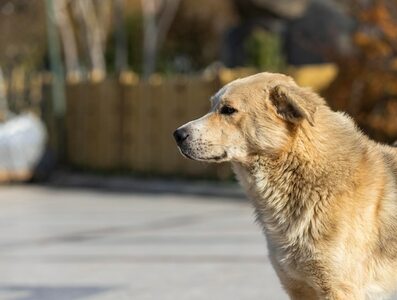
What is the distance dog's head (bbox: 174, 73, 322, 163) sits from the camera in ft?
20.2

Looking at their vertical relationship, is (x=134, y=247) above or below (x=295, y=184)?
below

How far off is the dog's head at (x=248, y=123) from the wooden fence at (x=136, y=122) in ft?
46.7

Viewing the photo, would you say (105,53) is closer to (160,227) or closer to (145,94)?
(145,94)

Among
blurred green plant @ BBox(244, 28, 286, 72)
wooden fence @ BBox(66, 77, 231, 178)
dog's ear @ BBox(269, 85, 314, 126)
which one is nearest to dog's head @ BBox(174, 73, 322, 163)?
dog's ear @ BBox(269, 85, 314, 126)

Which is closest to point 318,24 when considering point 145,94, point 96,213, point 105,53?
point 145,94

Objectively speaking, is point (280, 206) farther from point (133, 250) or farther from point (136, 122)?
point (136, 122)

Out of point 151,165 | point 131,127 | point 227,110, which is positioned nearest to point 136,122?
point 131,127

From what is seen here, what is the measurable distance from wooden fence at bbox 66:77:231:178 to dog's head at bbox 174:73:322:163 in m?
14.2

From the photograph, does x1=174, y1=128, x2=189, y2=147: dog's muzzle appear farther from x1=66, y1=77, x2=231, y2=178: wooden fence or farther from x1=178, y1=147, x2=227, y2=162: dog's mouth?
x1=66, y1=77, x2=231, y2=178: wooden fence

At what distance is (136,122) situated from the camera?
75.7 ft

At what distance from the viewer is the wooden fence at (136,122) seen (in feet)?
70.7

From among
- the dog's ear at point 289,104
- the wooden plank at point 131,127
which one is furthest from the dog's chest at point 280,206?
the wooden plank at point 131,127

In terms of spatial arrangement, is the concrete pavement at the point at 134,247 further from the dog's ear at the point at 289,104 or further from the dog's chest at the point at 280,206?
the dog's ear at the point at 289,104

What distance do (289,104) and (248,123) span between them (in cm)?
29
